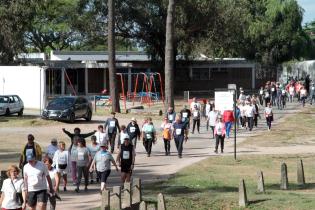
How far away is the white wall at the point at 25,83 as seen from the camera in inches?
A: 1919

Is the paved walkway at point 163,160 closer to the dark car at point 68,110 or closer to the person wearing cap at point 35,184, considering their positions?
the person wearing cap at point 35,184

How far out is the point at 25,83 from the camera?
49750 millimetres

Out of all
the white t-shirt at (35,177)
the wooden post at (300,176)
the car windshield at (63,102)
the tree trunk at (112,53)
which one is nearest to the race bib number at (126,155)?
the white t-shirt at (35,177)

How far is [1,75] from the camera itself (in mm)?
51469

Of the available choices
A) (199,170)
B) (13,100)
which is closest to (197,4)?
(13,100)

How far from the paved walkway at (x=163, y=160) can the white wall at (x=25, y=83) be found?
16.5m

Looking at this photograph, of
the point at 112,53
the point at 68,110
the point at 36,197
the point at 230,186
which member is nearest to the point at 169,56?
the point at 68,110

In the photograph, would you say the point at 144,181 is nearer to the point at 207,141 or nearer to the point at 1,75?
the point at 207,141

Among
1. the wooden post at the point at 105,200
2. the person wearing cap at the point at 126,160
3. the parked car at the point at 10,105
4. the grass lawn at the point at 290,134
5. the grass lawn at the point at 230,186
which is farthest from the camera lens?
the parked car at the point at 10,105

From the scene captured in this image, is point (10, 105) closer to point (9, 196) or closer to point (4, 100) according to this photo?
point (4, 100)

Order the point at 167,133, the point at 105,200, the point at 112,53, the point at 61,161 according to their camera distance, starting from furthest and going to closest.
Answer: the point at 112,53 → the point at 167,133 → the point at 61,161 → the point at 105,200

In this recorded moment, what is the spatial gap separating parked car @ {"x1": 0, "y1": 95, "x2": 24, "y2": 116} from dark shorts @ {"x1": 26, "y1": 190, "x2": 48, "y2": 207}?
29.3 metres

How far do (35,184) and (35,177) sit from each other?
0.14 m

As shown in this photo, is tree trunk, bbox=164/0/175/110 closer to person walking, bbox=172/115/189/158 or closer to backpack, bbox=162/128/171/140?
backpack, bbox=162/128/171/140
